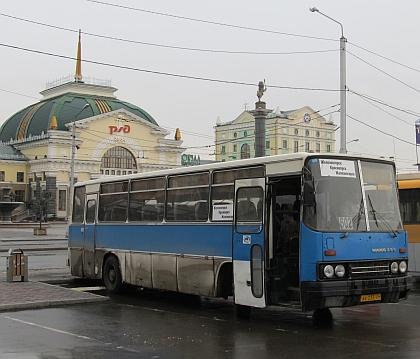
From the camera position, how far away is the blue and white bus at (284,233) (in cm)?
1045

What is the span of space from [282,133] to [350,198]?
83.2 metres

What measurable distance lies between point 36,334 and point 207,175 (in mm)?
4441

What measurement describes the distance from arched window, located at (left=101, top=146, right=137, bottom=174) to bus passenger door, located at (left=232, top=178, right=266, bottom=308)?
3556 inches

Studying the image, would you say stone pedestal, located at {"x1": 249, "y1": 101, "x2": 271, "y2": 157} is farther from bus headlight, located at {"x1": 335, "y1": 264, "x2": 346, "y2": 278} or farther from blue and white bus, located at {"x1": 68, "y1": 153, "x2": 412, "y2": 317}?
bus headlight, located at {"x1": 335, "y1": 264, "x2": 346, "y2": 278}

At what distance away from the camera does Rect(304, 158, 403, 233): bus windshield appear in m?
10.6

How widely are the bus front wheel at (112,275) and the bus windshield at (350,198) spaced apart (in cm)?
641

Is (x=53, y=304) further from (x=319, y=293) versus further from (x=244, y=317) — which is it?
(x=319, y=293)

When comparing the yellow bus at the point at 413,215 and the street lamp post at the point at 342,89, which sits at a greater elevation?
the street lamp post at the point at 342,89

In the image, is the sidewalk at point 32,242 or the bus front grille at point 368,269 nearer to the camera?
the bus front grille at point 368,269

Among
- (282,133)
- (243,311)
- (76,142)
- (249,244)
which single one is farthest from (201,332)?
(76,142)

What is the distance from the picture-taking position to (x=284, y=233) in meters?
11.3

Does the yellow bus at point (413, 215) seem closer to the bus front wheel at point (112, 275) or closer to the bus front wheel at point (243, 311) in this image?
the bus front wheel at point (112, 275)

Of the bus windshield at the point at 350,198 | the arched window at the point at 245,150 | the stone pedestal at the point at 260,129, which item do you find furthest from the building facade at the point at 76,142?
the bus windshield at the point at 350,198

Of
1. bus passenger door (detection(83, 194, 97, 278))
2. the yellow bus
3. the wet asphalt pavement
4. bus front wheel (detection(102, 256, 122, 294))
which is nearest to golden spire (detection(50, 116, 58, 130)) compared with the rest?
bus passenger door (detection(83, 194, 97, 278))
